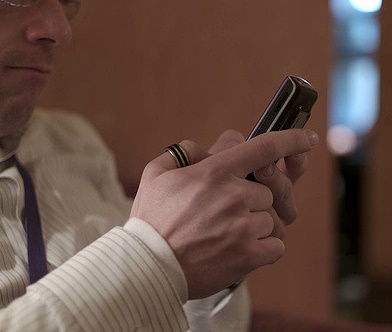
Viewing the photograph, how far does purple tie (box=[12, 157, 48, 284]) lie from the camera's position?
31.6 inches

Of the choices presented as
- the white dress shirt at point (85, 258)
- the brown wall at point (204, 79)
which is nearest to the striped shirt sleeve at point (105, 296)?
the white dress shirt at point (85, 258)

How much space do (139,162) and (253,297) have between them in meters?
0.39

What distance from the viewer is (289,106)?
66 centimetres

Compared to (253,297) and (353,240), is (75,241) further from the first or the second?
(353,240)

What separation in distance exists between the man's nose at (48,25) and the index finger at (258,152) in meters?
0.34

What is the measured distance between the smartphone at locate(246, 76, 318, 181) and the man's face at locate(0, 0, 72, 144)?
1.08 feet

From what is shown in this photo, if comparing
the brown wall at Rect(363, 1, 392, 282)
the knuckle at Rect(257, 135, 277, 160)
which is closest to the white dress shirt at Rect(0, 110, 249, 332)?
the knuckle at Rect(257, 135, 277, 160)

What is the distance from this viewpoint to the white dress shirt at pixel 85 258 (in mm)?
592

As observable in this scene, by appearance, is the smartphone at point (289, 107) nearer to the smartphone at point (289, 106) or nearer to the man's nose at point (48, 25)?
the smartphone at point (289, 106)

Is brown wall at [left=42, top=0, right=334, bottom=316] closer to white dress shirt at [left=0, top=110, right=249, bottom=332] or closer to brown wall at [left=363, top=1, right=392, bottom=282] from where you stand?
white dress shirt at [left=0, top=110, right=249, bottom=332]

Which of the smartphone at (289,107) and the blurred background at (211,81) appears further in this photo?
the blurred background at (211,81)

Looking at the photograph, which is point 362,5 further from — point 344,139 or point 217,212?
point 217,212

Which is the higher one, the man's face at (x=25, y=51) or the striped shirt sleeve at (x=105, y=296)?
the man's face at (x=25, y=51)

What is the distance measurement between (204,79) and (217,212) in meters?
0.62
